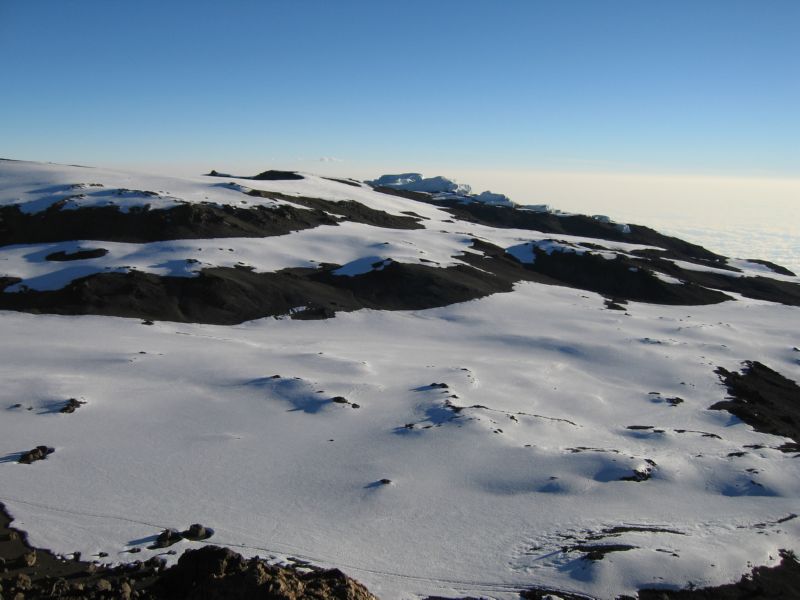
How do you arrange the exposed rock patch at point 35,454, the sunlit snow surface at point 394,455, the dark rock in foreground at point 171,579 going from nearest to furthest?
the dark rock in foreground at point 171,579, the sunlit snow surface at point 394,455, the exposed rock patch at point 35,454

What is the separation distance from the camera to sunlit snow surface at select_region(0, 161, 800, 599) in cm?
2067

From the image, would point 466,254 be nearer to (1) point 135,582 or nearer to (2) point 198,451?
(2) point 198,451

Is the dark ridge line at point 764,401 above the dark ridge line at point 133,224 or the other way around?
the other way around

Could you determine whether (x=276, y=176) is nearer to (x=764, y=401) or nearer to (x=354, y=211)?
(x=354, y=211)

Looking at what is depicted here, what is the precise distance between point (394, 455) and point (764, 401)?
103 feet

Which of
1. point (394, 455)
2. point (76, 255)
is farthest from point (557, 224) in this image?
point (394, 455)

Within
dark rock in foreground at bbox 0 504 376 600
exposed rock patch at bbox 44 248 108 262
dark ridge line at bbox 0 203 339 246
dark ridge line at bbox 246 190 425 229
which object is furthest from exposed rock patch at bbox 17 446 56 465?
dark ridge line at bbox 246 190 425 229

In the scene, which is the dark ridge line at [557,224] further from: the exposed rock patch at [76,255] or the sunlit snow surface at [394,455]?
the sunlit snow surface at [394,455]

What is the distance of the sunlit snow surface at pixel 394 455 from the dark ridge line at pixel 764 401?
133 cm

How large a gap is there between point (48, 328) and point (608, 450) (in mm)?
42586

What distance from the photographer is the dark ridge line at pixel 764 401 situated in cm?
3872

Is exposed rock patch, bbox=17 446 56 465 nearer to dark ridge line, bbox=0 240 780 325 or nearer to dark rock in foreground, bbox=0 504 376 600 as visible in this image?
dark rock in foreground, bbox=0 504 376 600

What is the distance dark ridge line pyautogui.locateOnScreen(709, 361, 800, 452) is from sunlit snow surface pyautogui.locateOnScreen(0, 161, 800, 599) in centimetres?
133

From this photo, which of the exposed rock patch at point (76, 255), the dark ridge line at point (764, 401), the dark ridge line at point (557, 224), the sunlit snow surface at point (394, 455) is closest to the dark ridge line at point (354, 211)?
the exposed rock patch at point (76, 255)
